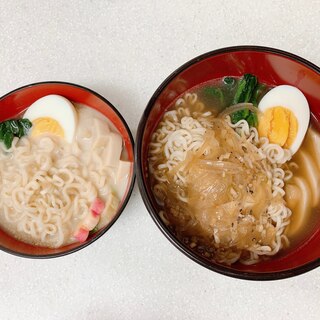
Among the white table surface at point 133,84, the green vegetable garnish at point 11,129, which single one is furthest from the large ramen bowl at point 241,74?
the green vegetable garnish at point 11,129

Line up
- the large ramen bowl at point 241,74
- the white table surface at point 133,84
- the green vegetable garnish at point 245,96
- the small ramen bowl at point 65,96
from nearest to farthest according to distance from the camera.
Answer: the large ramen bowl at point 241,74 < the small ramen bowl at point 65,96 < the white table surface at point 133,84 < the green vegetable garnish at point 245,96

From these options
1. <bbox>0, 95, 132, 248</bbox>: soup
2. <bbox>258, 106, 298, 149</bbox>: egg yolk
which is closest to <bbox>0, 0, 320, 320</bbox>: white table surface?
<bbox>0, 95, 132, 248</bbox>: soup

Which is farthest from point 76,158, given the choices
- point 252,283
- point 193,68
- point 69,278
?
point 252,283

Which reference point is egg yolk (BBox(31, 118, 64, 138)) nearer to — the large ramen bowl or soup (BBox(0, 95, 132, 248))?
soup (BBox(0, 95, 132, 248))

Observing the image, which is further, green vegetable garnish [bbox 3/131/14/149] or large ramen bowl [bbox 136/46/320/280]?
green vegetable garnish [bbox 3/131/14/149]

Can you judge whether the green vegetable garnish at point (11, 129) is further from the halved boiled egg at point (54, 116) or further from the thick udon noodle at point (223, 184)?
the thick udon noodle at point (223, 184)

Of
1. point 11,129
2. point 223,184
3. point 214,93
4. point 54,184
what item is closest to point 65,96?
point 11,129


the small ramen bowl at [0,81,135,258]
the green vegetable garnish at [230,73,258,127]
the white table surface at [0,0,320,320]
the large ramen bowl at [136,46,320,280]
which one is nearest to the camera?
the large ramen bowl at [136,46,320,280]
